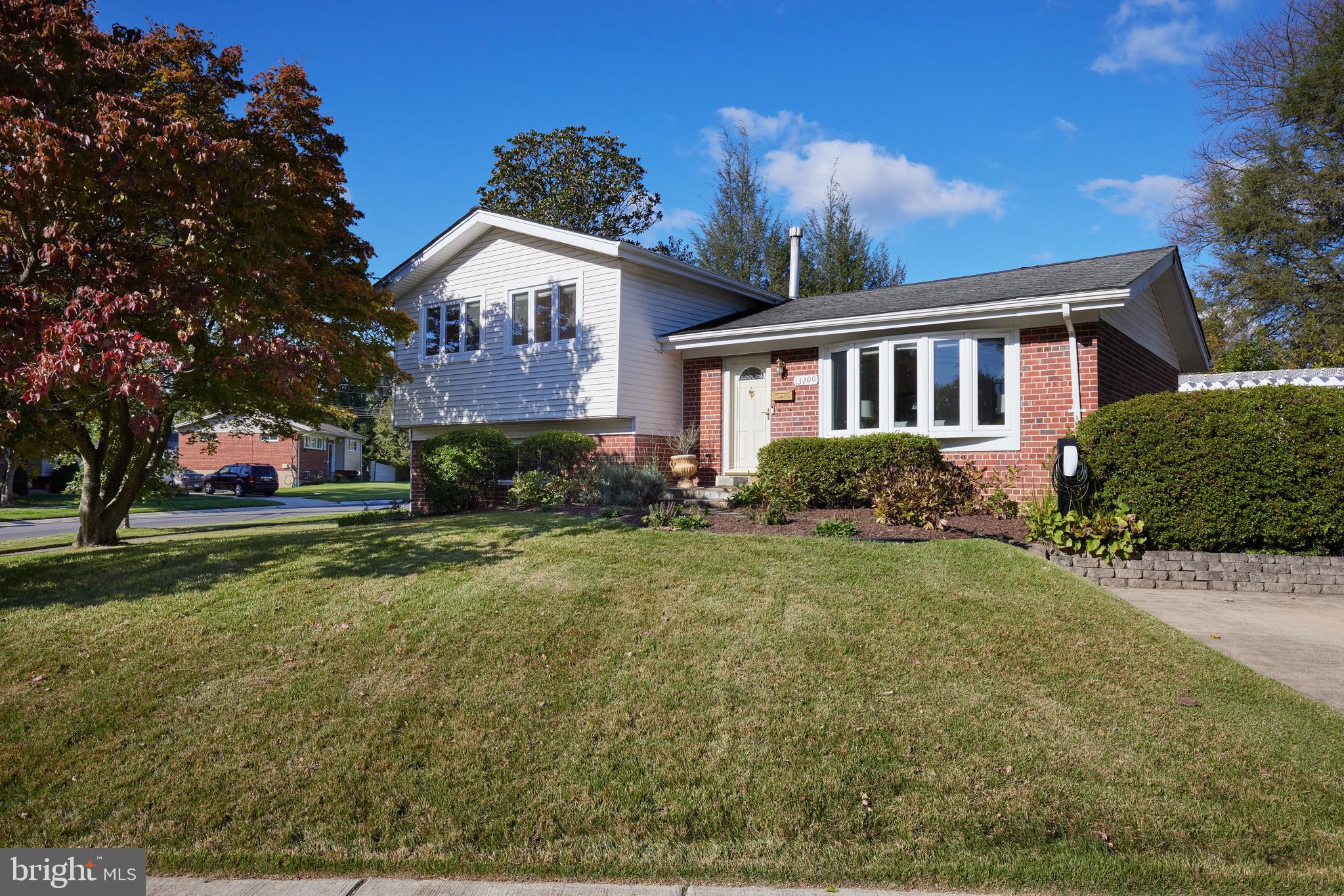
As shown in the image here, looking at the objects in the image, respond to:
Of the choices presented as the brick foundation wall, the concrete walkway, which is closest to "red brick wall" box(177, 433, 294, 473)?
the brick foundation wall

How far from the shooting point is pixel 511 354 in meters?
15.7

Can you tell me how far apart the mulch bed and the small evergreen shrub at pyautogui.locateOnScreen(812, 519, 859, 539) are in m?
0.08

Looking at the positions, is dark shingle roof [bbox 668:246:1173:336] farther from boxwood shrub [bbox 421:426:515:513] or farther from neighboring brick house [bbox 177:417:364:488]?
neighboring brick house [bbox 177:417:364:488]

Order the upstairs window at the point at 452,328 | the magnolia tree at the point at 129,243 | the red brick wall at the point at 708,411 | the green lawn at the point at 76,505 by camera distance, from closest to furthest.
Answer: the magnolia tree at the point at 129,243, the red brick wall at the point at 708,411, the upstairs window at the point at 452,328, the green lawn at the point at 76,505

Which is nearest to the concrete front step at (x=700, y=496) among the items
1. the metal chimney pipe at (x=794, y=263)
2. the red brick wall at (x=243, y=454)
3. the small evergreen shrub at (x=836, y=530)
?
the small evergreen shrub at (x=836, y=530)

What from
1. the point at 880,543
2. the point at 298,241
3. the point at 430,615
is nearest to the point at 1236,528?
the point at 880,543

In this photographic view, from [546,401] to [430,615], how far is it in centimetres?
928

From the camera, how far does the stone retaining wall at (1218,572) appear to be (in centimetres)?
793

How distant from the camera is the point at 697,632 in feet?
18.3

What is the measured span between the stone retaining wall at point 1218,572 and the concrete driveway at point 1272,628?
0.46 ft

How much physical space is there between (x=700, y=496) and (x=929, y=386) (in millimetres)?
3834

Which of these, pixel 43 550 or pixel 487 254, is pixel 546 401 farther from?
pixel 43 550

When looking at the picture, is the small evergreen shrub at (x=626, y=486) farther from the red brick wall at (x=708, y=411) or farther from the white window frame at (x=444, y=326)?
the white window frame at (x=444, y=326)

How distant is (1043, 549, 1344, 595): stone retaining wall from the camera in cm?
793
